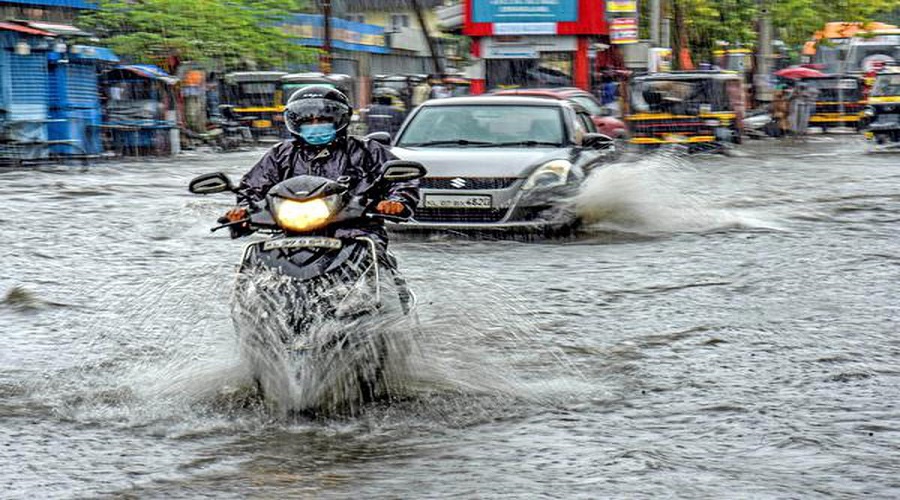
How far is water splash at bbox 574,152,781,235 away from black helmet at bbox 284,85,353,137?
24.7 ft

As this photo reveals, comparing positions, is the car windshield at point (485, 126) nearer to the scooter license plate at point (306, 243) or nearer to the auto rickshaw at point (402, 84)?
the scooter license plate at point (306, 243)

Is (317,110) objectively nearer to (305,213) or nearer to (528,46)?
(305,213)

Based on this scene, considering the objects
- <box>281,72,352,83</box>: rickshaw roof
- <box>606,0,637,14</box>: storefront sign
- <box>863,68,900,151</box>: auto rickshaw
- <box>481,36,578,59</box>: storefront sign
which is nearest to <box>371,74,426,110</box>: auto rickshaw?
<box>281,72,352,83</box>: rickshaw roof

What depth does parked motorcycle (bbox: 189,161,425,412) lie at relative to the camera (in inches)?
235

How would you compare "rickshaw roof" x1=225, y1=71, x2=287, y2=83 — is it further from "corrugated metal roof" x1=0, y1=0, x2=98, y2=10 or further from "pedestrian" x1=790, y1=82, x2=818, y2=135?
"pedestrian" x1=790, y1=82, x2=818, y2=135

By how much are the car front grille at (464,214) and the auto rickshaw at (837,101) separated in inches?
1131

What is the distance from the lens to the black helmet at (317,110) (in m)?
6.49

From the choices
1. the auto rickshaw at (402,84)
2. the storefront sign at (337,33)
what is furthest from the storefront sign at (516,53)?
the storefront sign at (337,33)

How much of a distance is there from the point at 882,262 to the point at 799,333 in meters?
3.73

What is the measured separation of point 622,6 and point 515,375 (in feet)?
85.1

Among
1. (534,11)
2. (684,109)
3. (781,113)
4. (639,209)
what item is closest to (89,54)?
(534,11)

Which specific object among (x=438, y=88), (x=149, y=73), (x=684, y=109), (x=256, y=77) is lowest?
(x=684, y=109)

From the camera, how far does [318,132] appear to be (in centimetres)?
652

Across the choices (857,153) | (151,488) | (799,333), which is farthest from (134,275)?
(857,153)
